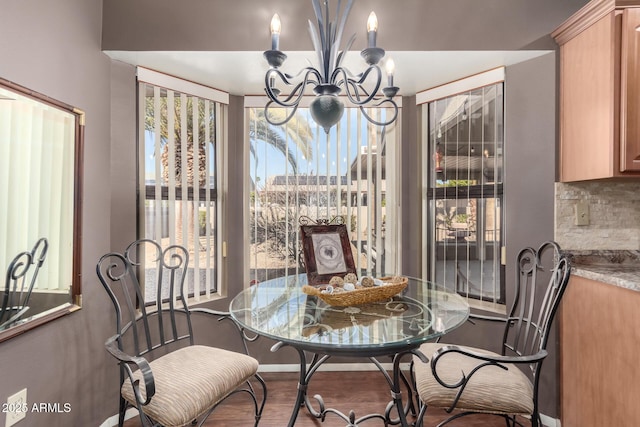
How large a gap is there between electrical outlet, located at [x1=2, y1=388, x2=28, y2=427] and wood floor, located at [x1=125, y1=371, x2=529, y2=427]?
0.70 metres

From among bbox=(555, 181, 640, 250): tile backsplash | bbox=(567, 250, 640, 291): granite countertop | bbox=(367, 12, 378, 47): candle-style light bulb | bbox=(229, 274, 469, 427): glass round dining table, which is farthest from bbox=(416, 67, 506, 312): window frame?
bbox=(367, 12, 378, 47): candle-style light bulb

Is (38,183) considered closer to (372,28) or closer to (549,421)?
(372,28)

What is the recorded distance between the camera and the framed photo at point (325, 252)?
188cm

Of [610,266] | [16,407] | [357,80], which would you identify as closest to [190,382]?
[16,407]

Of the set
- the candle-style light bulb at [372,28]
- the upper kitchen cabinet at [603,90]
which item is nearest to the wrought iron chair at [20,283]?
the candle-style light bulb at [372,28]

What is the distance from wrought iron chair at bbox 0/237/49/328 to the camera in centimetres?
137

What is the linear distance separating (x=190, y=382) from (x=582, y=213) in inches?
92.8

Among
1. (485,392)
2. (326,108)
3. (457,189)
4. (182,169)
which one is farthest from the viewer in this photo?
(457,189)

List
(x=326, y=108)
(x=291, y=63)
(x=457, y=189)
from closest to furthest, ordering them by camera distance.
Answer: (x=326, y=108), (x=291, y=63), (x=457, y=189)

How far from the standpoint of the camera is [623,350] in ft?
4.90

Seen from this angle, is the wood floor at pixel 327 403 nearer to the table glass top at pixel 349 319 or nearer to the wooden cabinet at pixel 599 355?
the wooden cabinet at pixel 599 355

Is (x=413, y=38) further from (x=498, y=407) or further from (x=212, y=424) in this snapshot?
(x=212, y=424)

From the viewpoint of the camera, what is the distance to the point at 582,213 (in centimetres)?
199

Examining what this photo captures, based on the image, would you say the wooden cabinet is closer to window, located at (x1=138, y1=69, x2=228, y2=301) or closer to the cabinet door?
the cabinet door
